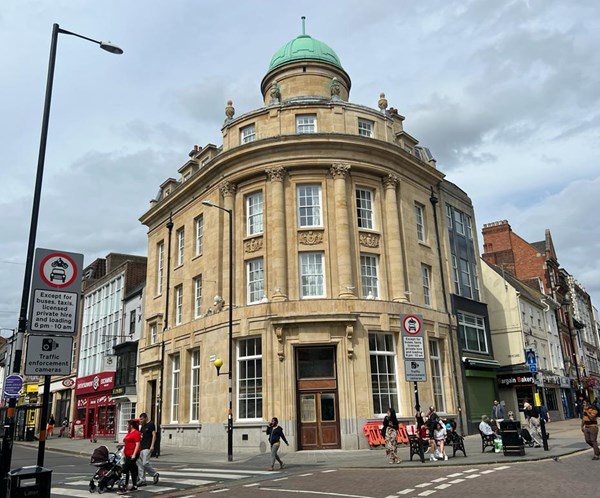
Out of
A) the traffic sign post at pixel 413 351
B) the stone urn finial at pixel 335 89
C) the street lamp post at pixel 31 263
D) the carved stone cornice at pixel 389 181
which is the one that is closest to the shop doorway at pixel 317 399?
the traffic sign post at pixel 413 351

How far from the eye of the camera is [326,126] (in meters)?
27.3

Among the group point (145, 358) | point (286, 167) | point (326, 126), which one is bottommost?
point (145, 358)

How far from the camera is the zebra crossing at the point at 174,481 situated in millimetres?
12567

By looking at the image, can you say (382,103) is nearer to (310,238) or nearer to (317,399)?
(310,238)

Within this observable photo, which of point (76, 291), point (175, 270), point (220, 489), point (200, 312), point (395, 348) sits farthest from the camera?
point (175, 270)

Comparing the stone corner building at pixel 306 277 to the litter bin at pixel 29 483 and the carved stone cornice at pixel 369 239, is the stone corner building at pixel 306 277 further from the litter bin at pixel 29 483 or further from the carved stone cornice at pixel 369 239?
the litter bin at pixel 29 483

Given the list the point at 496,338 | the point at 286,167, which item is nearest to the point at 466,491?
the point at 286,167

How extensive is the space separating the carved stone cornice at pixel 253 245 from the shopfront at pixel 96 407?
19.3m

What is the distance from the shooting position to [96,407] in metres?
41.2

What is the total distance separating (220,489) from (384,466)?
5634 mm

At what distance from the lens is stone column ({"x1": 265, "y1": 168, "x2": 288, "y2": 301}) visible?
24531mm

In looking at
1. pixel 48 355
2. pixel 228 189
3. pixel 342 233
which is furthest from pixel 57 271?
pixel 228 189

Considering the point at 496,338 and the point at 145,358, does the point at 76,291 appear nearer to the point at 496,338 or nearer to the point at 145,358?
the point at 145,358

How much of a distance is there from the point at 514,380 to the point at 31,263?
3202 centimetres
